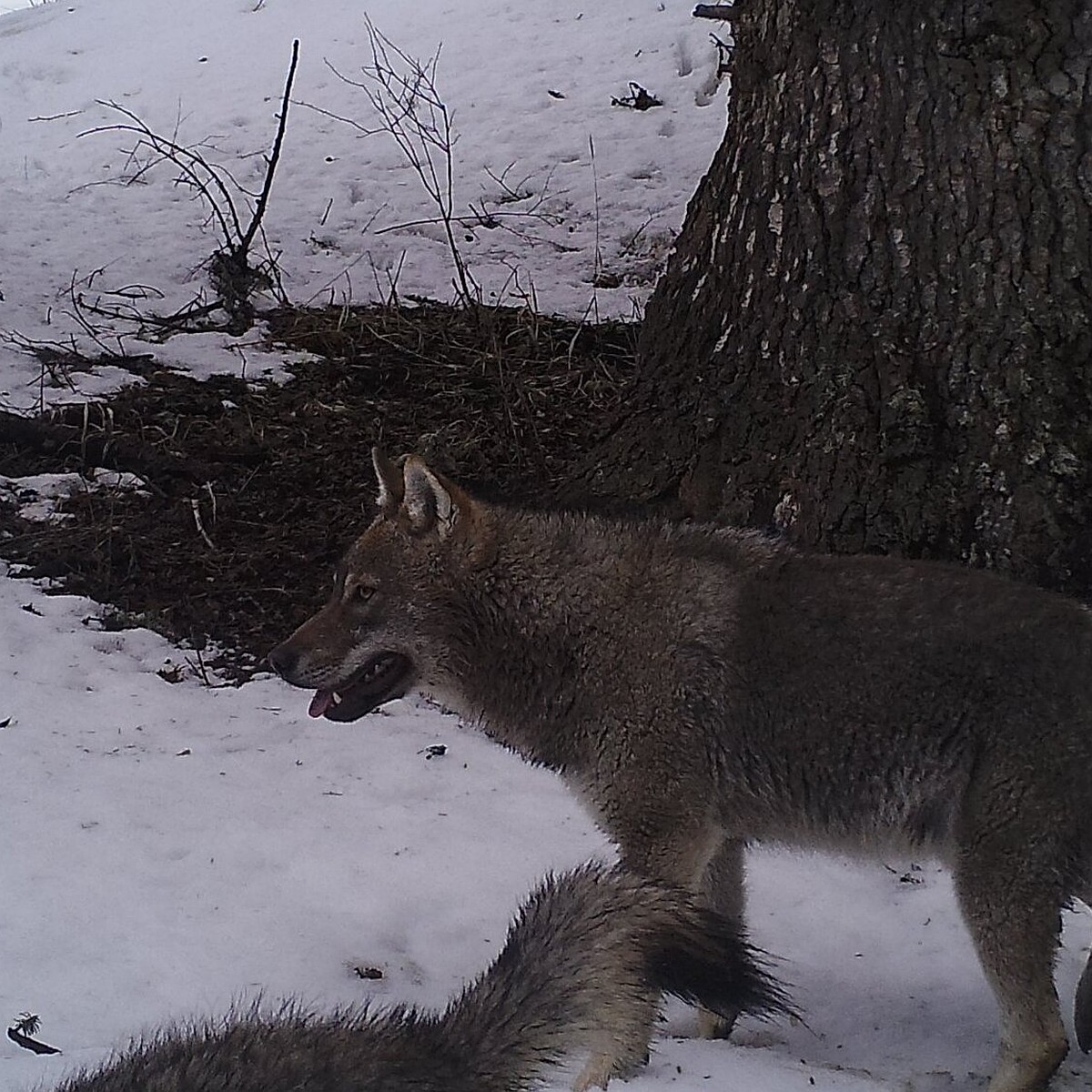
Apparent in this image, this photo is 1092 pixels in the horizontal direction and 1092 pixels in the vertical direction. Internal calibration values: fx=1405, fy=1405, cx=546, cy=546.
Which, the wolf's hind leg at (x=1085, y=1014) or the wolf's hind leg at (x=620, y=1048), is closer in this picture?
the wolf's hind leg at (x=620, y=1048)

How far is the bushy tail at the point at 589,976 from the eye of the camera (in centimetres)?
288

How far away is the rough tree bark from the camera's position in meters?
5.03

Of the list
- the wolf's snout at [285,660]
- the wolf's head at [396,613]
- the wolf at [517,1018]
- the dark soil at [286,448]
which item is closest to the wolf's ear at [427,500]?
the wolf's head at [396,613]

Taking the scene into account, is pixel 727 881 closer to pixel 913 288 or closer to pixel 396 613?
pixel 396 613

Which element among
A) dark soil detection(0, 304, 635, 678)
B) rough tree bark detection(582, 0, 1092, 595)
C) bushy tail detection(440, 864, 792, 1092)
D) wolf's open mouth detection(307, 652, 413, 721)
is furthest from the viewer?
dark soil detection(0, 304, 635, 678)

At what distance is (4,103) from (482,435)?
997cm

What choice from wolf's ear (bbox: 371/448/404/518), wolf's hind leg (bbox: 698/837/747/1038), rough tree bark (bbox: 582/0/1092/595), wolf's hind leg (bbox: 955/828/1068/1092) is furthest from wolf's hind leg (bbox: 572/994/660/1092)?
rough tree bark (bbox: 582/0/1092/595)

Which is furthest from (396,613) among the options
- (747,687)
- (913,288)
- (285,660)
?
(913,288)

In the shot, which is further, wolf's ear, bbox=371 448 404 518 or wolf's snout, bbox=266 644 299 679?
wolf's ear, bbox=371 448 404 518

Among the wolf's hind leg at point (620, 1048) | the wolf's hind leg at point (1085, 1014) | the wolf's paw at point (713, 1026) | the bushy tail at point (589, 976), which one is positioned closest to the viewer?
the bushy tail at point (589, 976)

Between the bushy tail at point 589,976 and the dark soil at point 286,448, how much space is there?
124 inches

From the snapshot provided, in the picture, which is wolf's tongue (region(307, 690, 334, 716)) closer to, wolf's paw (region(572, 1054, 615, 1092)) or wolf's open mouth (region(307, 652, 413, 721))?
wolf's open mouth (region(307, 652, 413, 721))

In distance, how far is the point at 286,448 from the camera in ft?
25.8

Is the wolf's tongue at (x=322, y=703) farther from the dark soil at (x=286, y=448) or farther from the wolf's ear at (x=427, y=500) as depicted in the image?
the dark soil at (x=286, y=448)
